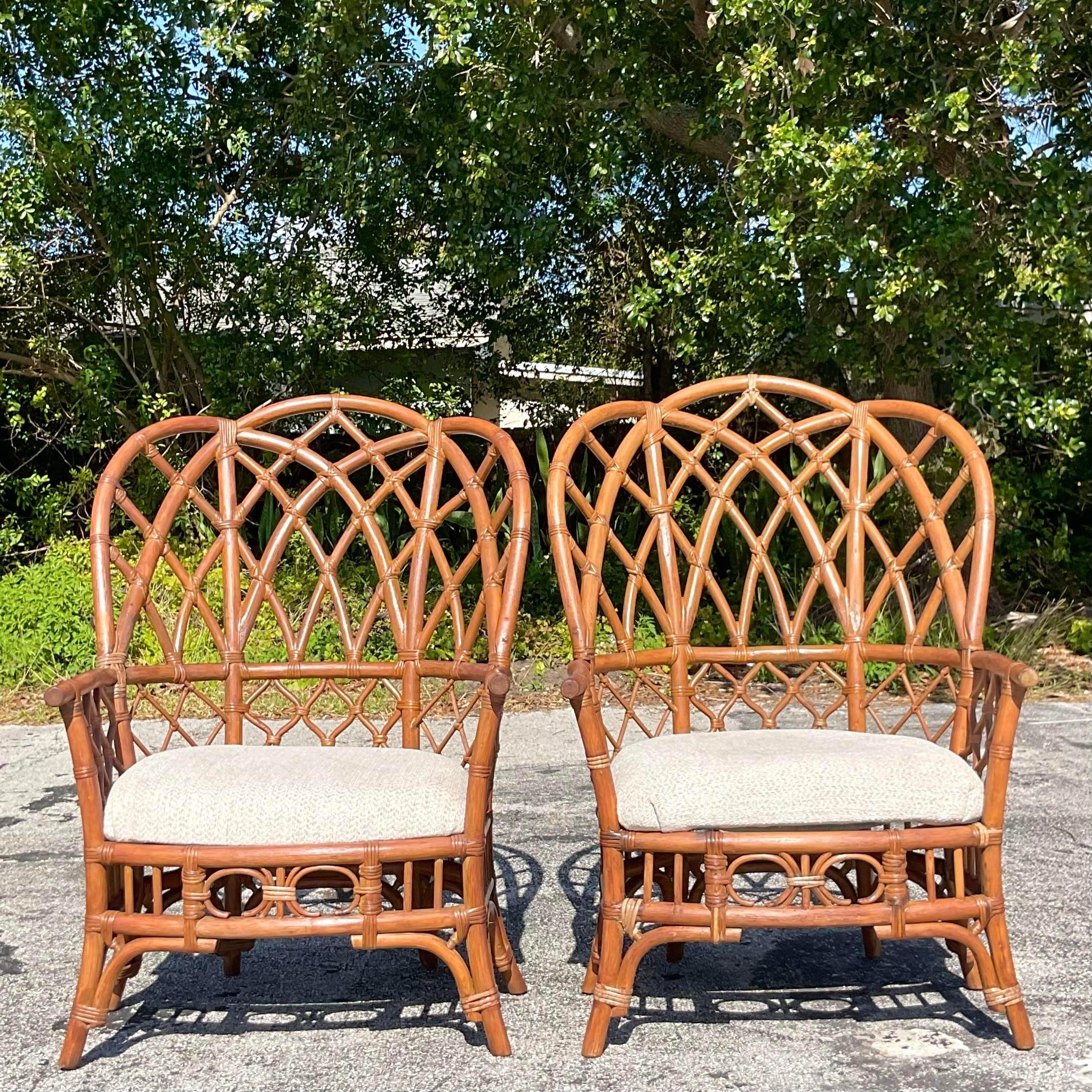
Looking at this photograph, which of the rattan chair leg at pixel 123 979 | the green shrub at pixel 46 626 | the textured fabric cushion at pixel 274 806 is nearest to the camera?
the textured fabric cushion at pixel 274 806

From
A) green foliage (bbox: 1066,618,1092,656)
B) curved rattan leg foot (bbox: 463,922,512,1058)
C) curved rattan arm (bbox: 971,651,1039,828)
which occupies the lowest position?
green foliage (bbox: 1066,618,1092,656)

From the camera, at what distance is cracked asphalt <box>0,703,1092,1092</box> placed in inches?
88.8

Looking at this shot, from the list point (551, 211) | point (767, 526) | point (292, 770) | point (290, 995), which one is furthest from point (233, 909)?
point (551, 211)

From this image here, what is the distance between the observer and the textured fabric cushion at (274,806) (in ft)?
7.24

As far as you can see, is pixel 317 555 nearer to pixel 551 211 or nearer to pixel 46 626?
pixel 551 211

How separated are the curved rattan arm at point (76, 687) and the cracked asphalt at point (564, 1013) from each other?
2.46 ft

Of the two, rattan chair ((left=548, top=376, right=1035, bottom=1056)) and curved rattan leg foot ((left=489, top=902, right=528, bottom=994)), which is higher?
rattan chair ((left=548, top=376, right=1035, bottom=1056))

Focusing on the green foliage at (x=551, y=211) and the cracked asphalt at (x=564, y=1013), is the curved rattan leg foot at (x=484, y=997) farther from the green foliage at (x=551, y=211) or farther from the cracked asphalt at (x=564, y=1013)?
the green foliage at (x=551, y=211)

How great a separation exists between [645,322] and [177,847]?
4.58 meters

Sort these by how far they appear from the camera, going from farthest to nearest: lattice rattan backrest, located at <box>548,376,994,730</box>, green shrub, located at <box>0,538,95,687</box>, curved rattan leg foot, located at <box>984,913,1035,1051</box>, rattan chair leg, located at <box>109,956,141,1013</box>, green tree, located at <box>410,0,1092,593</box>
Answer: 1. green shrub, located at <box>0,538,95,687</box>
2. green tree, located at <box>410,0,1092,593</box>
3. lattice rattan backrest, located at <box>548,376,994,730</box>
4. rattan chair leg, located at <box>109,956,141,1013</box>
5. curved rattan leg foot, located at <box>984,913,1035,1051</box>

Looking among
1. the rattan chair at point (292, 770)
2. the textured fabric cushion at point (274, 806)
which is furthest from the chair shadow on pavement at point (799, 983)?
the textured fabric cushion at point (274, 806)

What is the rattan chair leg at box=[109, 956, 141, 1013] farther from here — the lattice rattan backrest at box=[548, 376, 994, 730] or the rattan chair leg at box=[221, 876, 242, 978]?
the lattice rattan backrest at box=[548, 376, 994, 730]

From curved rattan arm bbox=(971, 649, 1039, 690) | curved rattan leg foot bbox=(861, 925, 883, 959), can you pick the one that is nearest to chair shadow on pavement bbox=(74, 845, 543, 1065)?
curved rattan leg foot bbox=(861, 925, 883, 959)

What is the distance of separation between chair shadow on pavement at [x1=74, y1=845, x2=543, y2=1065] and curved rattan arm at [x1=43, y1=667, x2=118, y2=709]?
0.75 metres
